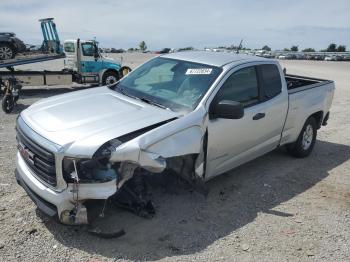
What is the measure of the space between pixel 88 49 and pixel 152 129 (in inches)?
538

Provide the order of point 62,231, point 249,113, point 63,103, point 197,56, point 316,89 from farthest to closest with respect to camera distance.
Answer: point 316,89, point 197,56, point 249,113, point 63,103, point 62,231

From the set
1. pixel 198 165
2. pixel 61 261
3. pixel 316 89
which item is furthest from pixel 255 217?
pixel 316 89

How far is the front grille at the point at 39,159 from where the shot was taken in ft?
11.9

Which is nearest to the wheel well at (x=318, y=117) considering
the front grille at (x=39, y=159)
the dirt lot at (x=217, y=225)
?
the dirt lot at (x=217, y=225)

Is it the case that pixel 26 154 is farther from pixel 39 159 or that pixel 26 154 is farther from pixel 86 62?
pixel 86 62

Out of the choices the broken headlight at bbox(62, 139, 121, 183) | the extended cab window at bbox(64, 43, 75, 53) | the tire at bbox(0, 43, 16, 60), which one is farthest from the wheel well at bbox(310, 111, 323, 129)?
the tire at bbox(0, 43, 16, 60)

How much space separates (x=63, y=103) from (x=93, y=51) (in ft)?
42.0

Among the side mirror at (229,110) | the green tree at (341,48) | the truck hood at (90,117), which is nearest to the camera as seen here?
the truck hood at (90,117)

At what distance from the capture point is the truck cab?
16.6 metres

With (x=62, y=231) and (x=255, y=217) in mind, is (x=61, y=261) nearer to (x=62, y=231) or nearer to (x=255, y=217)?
(x=62, y=231)

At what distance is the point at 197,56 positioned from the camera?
5.54 metres

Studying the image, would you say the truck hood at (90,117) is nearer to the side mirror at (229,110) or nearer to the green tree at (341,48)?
→ the side mirror at (229,110)

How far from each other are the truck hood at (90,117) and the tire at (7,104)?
20.9 feet

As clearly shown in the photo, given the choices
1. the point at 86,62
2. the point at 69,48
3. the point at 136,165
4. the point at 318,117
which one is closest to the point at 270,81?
the point at 318,117
